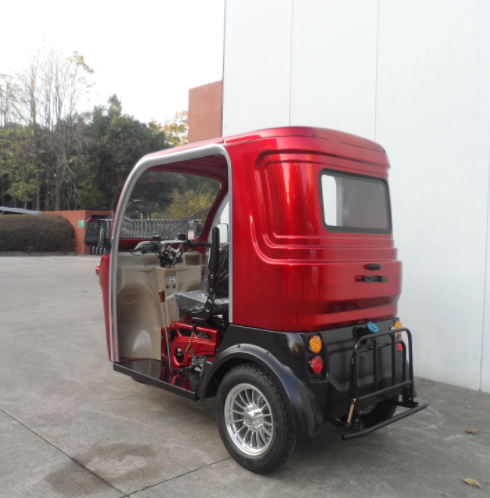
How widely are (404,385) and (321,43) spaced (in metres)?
4.44

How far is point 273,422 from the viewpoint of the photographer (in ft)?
10.2

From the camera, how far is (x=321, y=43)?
6395mm

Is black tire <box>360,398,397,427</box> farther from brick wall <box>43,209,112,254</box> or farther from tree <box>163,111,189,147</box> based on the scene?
tree <box>163,111,189,147</box>

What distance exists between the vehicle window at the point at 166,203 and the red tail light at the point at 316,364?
6.85ft

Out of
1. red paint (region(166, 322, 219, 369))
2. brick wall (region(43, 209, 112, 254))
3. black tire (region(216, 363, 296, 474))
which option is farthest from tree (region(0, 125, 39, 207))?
black tire (region(216, 363, 296, 474))

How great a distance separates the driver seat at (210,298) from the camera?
390 cm

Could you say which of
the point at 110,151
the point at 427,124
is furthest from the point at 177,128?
the point at 427,124

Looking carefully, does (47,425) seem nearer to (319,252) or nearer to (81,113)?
(319,252)

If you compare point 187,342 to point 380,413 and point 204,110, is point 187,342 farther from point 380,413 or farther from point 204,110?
point 204,110

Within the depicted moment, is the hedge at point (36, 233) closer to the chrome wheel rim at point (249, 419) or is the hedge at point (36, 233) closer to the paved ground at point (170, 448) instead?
the paved ground at point (170, 448)

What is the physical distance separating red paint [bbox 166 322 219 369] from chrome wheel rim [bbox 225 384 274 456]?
0.55 metres

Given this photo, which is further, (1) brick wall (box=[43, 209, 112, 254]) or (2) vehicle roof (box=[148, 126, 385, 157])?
(1) brick wall (box=[43, 209, 112, 254])

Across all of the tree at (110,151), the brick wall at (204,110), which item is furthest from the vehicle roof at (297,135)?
the tree at (110,151)

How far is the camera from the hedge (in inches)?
933
